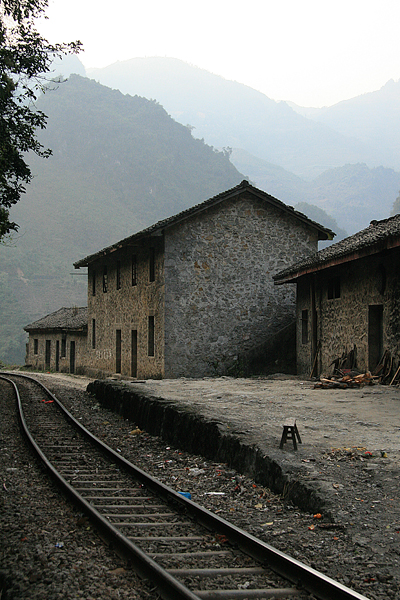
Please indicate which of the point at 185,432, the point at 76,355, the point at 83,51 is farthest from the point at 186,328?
the point at 76,355

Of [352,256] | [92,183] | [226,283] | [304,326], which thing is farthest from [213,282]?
[92,183]

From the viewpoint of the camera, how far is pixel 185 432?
9102 mm

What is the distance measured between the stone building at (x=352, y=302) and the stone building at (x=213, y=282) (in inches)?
81.2

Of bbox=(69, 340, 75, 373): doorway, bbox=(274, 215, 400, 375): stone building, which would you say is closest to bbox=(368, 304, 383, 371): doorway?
bbox=(274, 215, 400, 375): stone building

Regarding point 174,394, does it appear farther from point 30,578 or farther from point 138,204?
point 138,204

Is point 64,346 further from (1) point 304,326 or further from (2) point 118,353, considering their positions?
(1) point 304,326

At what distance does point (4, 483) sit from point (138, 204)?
134 m

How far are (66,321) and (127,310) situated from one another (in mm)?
14224

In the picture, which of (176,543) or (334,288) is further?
(334,288)

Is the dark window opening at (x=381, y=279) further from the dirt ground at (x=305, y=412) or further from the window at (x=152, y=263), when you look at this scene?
the window at (x=152, y=263)

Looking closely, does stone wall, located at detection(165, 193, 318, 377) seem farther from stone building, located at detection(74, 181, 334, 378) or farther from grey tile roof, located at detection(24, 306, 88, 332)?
grey tile roof, located at detection(24, 306, 88, 332)

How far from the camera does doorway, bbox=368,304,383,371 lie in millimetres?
14555

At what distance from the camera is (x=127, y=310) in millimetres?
24750

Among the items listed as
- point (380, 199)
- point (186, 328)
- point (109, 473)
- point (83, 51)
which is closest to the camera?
point (109, 473)
